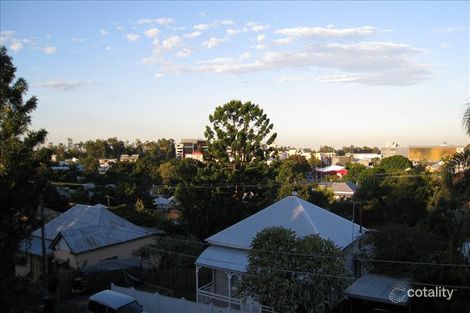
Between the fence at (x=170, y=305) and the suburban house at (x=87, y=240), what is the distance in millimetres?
7262

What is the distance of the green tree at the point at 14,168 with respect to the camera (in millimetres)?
14281

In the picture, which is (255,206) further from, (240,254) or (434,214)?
(240,254)

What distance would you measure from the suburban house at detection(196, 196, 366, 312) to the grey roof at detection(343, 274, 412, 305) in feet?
7.10

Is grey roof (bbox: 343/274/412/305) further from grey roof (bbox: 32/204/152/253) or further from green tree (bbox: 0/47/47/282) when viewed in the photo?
grey roof (bbox: 32/204/152/253)

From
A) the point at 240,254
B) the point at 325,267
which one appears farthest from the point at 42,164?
the point at 325,267

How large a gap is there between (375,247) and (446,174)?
18.0ft

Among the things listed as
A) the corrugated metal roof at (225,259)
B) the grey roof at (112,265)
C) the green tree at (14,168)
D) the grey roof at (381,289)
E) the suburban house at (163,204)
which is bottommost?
the suburban house at (163,204)

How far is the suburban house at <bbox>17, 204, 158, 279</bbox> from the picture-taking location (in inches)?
982

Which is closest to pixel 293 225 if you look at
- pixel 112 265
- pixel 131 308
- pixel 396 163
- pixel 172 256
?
pixel 172 256

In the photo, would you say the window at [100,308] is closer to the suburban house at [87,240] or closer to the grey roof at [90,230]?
the suburban house at [87,240]

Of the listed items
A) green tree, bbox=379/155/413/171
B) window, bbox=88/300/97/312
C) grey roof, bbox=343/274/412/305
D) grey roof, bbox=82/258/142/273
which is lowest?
grey roof, bbox=82/258/142/273

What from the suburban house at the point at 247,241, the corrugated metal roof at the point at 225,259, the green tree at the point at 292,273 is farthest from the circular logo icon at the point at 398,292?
the corrugated metal roof at the point at 225,259

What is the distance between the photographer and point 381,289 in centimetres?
1623

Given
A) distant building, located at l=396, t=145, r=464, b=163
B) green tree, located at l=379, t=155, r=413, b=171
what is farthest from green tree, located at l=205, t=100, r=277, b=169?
distant building, located at l=396, t=145, r=464, b=163
